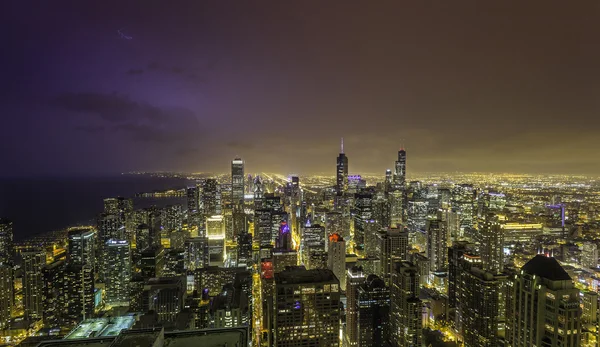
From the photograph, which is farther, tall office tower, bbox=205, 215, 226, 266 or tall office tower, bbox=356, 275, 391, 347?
tall office tower, bbox=205, 215, 226, 266

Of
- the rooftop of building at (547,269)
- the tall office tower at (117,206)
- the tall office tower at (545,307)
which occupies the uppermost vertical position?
the rooftop of building at (547,269)

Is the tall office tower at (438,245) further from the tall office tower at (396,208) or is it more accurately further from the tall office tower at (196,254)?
the tall office tower at (196,254)

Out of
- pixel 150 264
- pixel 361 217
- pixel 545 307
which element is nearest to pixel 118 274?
pixel 150 264

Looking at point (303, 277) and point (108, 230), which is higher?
point (303, 277)

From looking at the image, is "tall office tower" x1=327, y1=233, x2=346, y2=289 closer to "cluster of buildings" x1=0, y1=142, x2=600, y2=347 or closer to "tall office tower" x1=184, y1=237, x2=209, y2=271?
"cluster of buildings" x1=0, y1=142, x2=600, y2=347

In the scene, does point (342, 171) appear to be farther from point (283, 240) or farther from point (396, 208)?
point (283, 240)

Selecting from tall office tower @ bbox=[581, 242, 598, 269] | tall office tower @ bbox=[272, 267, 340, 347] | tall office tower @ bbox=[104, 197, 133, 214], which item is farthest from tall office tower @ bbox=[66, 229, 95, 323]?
tall office tower @ bbox=[581, 242, 598, 269]

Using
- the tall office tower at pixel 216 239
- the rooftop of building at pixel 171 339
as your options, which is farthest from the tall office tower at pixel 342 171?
the rooftop of building at pixel 171 339
